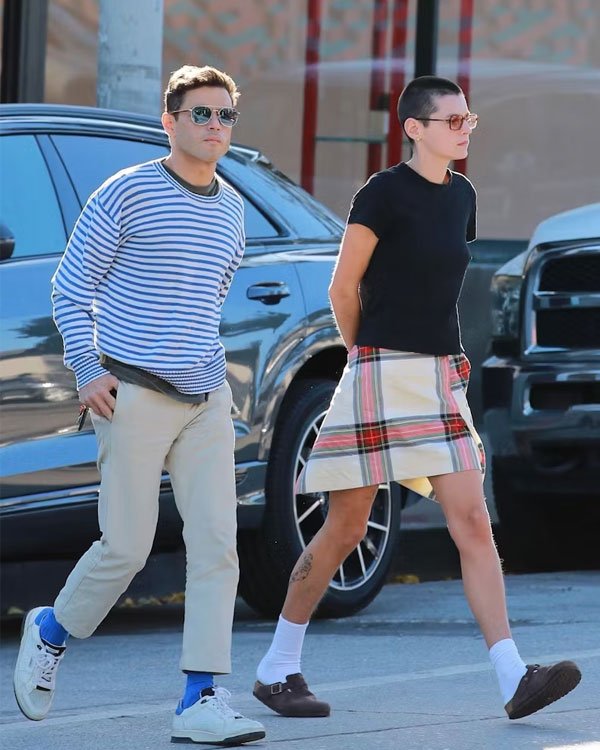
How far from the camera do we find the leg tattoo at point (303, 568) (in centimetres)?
561

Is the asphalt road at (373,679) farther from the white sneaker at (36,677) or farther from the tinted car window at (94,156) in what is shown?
the tinted car window at (94,156)

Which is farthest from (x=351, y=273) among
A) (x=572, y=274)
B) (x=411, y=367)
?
(x=572, y=274)

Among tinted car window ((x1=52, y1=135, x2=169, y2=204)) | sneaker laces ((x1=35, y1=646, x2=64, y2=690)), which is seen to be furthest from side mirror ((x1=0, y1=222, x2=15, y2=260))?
sneaker laces ((x1=35, y1=646, x2=64, y2=690))

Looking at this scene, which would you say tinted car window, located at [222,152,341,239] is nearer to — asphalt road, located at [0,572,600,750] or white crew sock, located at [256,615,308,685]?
asphalt road, located at [0,572,600,750]

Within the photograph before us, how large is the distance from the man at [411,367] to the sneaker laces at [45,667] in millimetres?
599

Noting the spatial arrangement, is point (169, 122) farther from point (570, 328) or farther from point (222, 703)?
point (570, 328)

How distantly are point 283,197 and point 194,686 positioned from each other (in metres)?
2.78

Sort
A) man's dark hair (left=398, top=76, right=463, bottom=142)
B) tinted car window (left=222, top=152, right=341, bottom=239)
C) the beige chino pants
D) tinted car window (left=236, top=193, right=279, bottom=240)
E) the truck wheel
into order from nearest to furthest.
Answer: the beige chino pants → man's dark hair (left=398, top=76, right=463, bottom=142) → the truck wheel → tinted car window (left=236, top=193, right=279, bottom=240) → tinted car window (left=222, top=152, right=341, bottom=239)

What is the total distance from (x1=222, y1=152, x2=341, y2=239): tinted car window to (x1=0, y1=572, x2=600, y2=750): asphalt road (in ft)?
4.70

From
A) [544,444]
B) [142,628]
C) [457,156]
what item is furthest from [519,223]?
[457,156]

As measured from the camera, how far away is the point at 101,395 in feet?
16.7

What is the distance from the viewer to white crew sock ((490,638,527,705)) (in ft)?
17.3

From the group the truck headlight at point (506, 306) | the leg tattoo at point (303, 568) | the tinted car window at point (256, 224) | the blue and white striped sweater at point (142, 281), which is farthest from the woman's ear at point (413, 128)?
the truck headlight at point (506, 306)

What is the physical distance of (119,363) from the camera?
517cm
